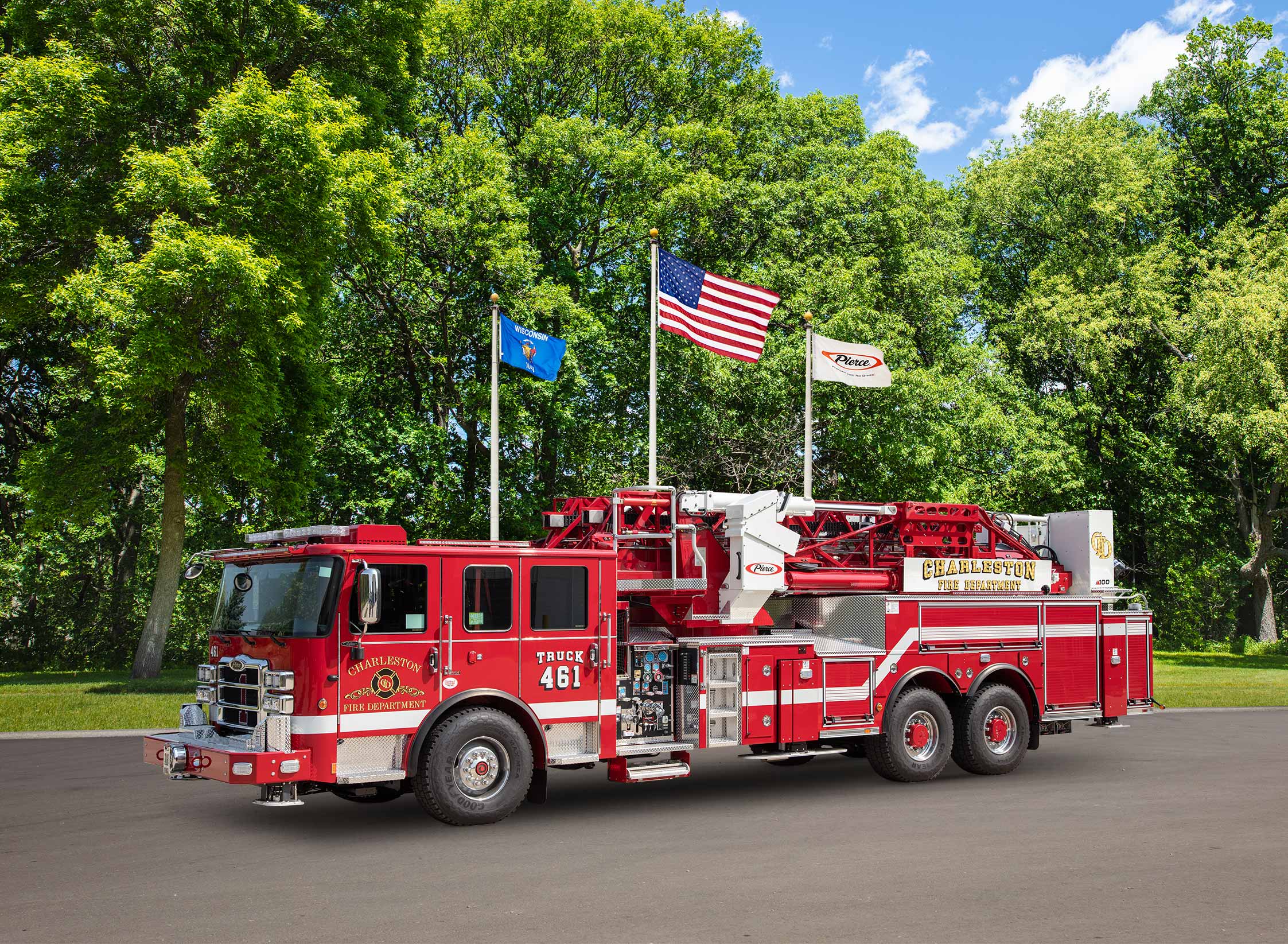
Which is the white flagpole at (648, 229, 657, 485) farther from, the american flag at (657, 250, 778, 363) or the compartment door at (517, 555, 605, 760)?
the compartment door at (517, 555, 605, 760)

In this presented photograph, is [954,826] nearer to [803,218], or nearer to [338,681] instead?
[338,681]

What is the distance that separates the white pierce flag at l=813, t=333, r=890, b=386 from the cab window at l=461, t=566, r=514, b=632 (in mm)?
9478

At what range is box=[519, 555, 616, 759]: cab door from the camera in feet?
35.3

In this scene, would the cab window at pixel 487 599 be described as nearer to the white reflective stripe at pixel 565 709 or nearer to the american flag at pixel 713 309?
the white reflective stripe at pixel 565 709

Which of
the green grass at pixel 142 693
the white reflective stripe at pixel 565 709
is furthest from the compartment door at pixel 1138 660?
the green grass at pixel 142 693

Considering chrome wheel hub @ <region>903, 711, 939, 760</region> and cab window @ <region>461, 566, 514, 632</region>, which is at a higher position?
cab window @ <region>461, 566, 514, 632</region>

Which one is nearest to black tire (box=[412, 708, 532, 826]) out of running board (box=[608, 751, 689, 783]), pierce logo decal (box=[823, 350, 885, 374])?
running board (box=[608, 751, 689, 783])

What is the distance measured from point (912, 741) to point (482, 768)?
5.37 m

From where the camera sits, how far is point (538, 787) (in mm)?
10875

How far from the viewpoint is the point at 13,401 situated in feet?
110

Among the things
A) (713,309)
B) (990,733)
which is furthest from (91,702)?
(990,733)

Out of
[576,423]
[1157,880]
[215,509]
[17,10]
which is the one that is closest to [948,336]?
[576,423]

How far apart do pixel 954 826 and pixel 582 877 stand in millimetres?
3837

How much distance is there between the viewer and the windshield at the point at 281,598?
9.90 metres
